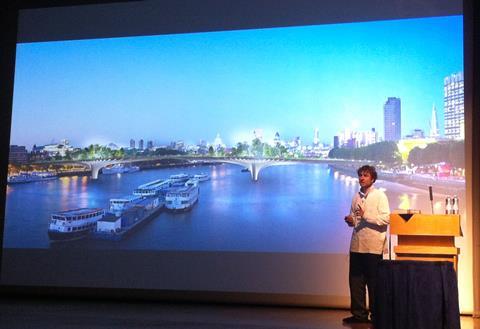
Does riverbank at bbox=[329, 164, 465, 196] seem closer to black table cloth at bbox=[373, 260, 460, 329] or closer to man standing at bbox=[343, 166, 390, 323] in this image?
man standing at bbox=[343, 166, 390, 323]

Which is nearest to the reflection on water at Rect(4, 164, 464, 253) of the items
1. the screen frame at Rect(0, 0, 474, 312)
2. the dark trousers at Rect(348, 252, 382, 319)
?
the screen frame at Rect(0, 0, 474, 312)

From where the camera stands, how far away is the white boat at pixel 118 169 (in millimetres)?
4872

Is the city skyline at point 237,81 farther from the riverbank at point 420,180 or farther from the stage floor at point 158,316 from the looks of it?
the stage floor at point 158,316

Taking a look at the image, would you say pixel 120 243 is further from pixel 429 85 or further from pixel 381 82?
pixel 429 85

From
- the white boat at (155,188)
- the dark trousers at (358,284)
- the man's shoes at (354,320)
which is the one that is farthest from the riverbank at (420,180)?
the white boat at (155,188)

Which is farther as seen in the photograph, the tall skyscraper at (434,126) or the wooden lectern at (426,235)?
the tall skyscraper at (434,126)

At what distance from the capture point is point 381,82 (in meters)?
4.39

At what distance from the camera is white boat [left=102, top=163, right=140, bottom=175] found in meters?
4.87

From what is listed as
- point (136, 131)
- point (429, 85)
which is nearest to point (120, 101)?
point (136, 131)

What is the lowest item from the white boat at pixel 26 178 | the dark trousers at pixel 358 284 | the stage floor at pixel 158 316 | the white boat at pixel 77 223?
the stage floor at pixel 158 316

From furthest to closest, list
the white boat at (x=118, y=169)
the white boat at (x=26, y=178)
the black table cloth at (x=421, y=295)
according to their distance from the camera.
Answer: the white boat at (x=26, y=178) < the white boat at (x=118, y=169) < the black table cloth at (x=421, y=295)

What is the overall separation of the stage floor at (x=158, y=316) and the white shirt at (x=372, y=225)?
1.98 ft

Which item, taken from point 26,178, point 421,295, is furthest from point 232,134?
point 421,295

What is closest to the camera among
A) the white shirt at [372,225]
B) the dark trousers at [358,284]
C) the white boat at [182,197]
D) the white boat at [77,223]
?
the white shirt at [372,225]
